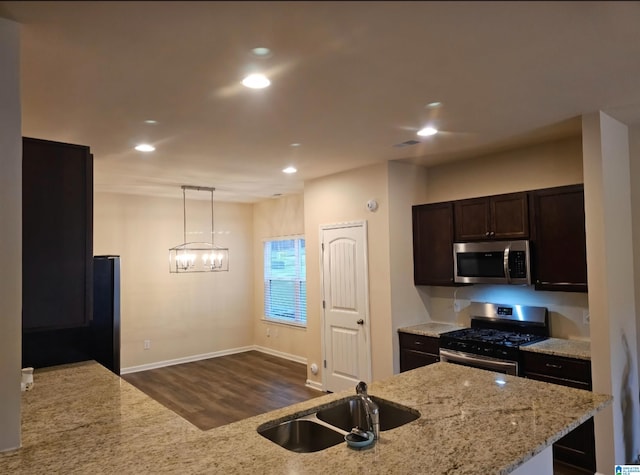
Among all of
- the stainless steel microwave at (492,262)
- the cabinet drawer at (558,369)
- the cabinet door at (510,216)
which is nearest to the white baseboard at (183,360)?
the stainless steel microwave at (492,262)

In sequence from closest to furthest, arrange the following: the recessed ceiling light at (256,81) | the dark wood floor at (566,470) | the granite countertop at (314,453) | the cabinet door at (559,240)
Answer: the granite countertop at (314,453)
the recessed ceiling light at (256,81)
the dark wood floor at (566,470)
the cabinet door at (559,240)

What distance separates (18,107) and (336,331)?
406 cm

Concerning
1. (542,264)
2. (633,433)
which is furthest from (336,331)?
(633,433)

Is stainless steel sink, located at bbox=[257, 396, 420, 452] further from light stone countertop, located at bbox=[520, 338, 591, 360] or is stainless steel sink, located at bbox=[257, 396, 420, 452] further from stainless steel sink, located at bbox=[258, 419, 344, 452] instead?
light stone countertop, located at bbox=[520, 338, 591, 360]

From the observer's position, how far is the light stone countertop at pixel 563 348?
3305 millimetres

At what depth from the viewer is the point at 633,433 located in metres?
3.20

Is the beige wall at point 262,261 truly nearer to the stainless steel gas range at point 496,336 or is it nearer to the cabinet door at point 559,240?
the stainless steel gas range at point 496,336

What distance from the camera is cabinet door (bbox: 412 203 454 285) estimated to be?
4.49 meters

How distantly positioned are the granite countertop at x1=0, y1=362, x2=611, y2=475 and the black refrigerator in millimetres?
832

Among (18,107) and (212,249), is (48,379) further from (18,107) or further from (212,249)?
(212,249)

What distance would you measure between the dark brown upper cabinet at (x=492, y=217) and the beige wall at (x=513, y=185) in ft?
1.16

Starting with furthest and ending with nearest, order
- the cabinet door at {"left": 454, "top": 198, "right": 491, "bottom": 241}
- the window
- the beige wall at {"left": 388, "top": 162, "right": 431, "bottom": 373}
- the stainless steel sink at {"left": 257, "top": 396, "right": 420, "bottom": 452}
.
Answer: the window, the beige wall at {"left": 388, "top": 162, "right": 431, "bottom": 373}, the cabinet door at {"left": 454, "top": 198, "right": 491, "bottom": 241}, the stainless steel sink at {"left": 257, "top": 396, "right": 420, "bottom": 452}

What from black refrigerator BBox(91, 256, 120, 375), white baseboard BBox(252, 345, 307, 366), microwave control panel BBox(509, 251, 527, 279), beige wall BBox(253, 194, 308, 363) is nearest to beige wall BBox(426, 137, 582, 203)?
microwave control panel BBox(509, 251, 527, 279)

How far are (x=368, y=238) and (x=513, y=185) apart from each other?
1.58m
